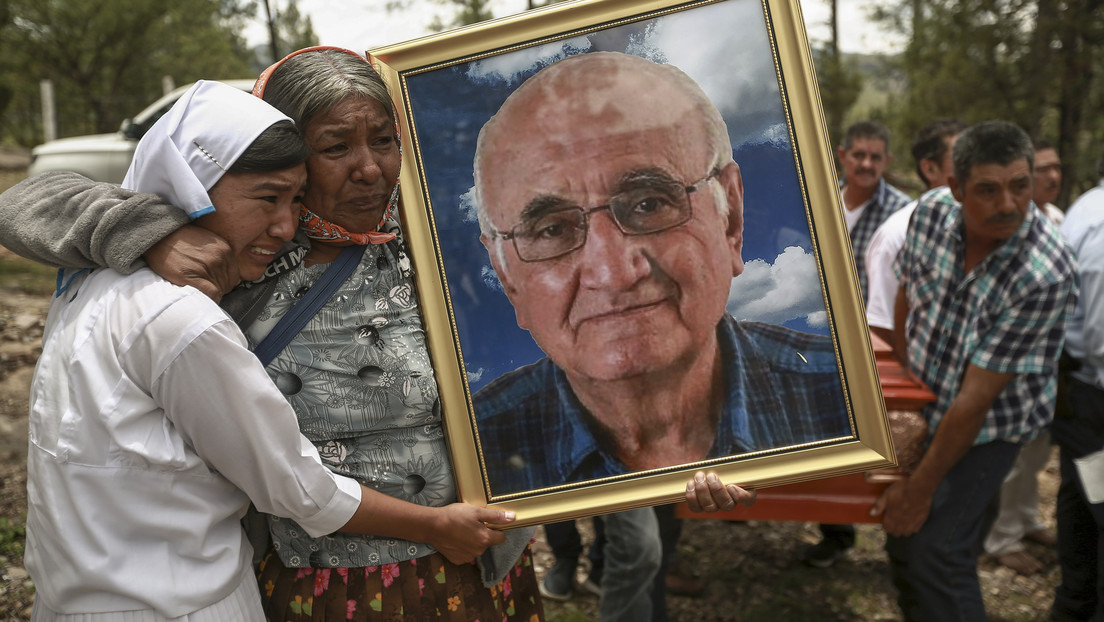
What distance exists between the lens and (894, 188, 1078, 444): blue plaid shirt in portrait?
2600mm

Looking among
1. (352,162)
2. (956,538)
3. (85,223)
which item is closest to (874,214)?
(956,538)

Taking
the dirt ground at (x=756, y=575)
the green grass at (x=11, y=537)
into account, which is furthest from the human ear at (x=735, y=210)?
the green grass at (x=11, y=537)

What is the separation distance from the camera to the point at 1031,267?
2607 mm

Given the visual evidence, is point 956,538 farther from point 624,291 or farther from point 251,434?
point 251,434

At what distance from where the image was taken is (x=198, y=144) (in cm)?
150

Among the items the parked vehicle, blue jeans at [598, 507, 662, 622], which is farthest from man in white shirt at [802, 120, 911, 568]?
the parked vehicle

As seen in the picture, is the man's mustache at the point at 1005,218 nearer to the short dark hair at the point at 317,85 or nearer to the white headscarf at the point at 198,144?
the short dark hair at the point at 317,85

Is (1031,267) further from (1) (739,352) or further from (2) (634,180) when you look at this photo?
(2) (634,180)

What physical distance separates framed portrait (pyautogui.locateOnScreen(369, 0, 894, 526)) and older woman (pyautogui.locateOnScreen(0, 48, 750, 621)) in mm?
67

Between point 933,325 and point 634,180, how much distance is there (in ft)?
5.77

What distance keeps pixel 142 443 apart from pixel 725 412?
1204mm

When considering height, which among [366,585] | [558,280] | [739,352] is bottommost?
[366,585]

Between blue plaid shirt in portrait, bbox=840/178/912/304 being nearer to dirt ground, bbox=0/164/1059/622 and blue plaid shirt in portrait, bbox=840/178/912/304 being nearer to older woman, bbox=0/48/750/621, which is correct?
dirt ground, bbox=0/164/1059/622

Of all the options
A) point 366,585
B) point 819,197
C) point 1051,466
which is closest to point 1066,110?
point 1051,466
